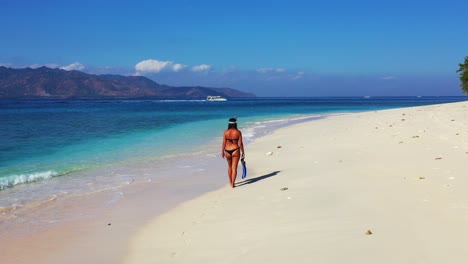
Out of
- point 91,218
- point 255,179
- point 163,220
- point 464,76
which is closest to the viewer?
point 163,220

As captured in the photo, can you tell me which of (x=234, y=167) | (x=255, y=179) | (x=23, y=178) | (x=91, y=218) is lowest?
(x=23, y=178)

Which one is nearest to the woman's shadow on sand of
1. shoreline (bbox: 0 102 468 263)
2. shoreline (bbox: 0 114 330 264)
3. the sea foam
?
shoreline (bbox: 0 102 468 263)

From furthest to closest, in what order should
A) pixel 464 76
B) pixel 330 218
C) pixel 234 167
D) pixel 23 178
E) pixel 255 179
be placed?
1. pixel 464 76
2. pixel 23 178
3. pixel 255 179
4. pixel 234 167
5. pixel 330 218

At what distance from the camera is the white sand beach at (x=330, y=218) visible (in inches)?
189

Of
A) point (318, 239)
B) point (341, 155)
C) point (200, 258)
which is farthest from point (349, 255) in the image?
point (341, 155)

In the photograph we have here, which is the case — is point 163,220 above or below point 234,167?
below

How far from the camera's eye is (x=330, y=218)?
6090 millimetres

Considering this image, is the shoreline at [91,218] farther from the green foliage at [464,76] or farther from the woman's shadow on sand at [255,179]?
the green foliage at [464,76]

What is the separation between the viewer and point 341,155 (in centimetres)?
1245

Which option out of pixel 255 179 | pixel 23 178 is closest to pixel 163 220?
pixel 255 179

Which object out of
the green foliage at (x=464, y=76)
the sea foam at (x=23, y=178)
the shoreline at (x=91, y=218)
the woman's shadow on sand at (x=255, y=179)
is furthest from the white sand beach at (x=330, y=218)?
the green foliage at (x=464, y=76)

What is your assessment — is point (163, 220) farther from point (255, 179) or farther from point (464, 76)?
point (464, 76)

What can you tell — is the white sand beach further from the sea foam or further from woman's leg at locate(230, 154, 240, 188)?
the sea foam

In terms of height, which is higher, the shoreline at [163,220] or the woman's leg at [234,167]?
the woman's leg at [234,167]
